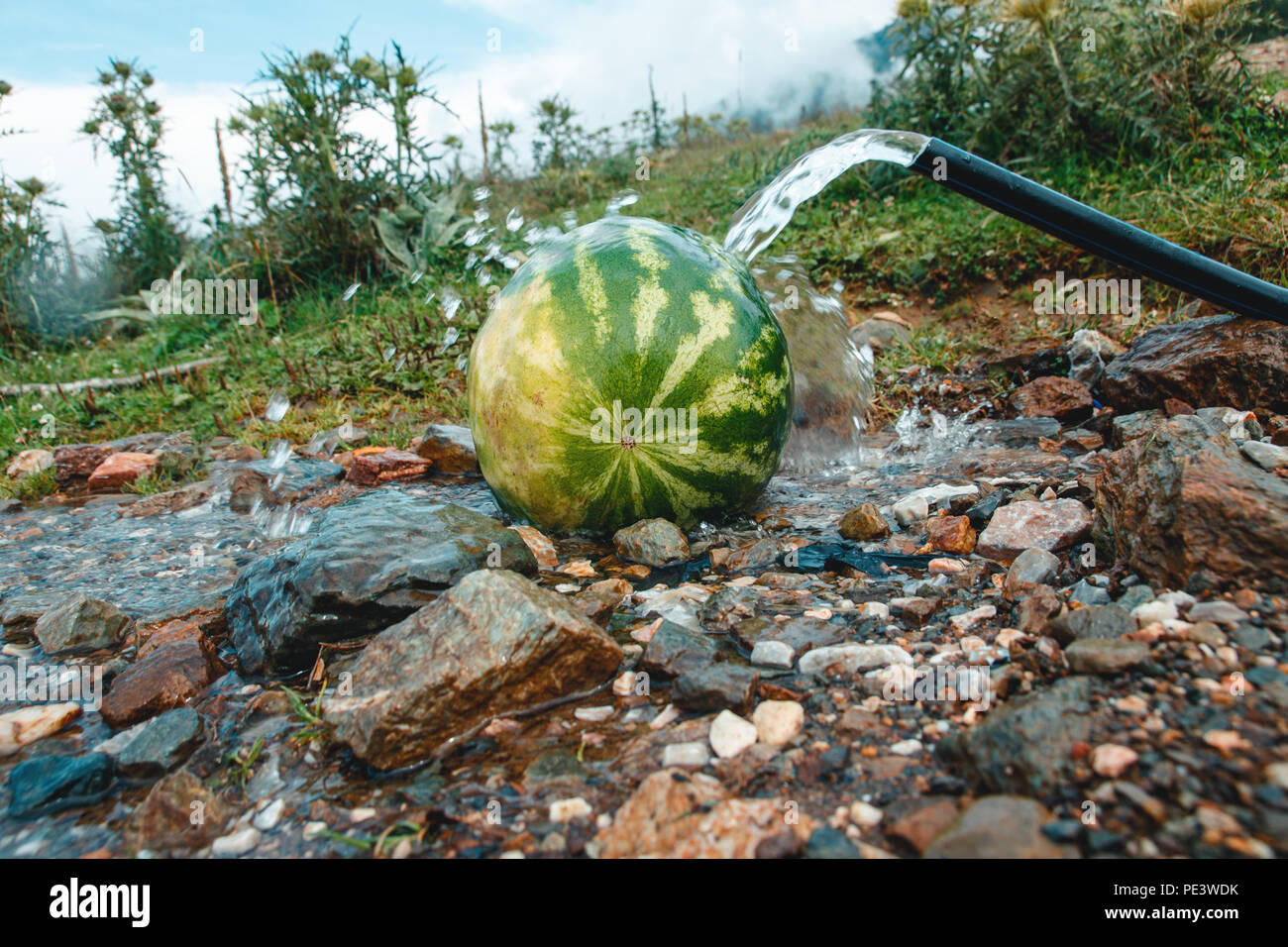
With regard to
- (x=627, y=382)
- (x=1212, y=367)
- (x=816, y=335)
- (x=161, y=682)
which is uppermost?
(x=816, y=335)

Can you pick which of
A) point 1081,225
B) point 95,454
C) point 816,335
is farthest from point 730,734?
point 95,454

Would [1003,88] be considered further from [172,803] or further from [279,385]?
[172,803]

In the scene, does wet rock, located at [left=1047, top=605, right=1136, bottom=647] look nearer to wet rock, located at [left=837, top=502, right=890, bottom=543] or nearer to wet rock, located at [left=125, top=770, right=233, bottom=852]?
wet rock, located at [left=837, top=502, right=890, bottom=543]

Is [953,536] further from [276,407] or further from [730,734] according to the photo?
[276,407]

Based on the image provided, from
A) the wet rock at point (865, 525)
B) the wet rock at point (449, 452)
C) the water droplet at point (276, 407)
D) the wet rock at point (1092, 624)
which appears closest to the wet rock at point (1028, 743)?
the wet rock at point (1092, 624)

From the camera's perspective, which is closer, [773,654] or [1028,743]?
[1028,743]

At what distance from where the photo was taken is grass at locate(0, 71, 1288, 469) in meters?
4.46

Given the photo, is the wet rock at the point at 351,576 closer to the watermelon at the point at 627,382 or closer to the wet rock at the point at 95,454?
the watermelon at the point at 627,382

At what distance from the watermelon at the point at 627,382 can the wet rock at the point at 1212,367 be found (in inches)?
61.7

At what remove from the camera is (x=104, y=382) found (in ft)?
18.5

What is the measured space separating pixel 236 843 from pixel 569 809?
57cm

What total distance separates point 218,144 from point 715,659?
29.9ft

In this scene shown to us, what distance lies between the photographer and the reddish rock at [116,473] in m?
3.98

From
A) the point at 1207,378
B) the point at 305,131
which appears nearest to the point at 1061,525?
the point at 1207,378
